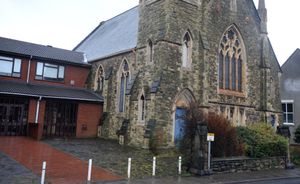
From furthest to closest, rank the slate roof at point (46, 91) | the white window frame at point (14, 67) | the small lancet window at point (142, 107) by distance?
the white window frame at point (14, 67), the slate roof at point (46, 91), the small lancet window at point (142, 107)

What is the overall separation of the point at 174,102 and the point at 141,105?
8.05 ft

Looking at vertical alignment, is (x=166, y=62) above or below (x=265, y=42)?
below

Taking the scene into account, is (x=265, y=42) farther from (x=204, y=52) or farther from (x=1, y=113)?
(x=1, y=113)

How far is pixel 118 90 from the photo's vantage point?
2412 centimetres

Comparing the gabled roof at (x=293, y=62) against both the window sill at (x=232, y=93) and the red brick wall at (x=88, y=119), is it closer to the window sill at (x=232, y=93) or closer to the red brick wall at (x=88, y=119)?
the window sill at (x=232, y=93)

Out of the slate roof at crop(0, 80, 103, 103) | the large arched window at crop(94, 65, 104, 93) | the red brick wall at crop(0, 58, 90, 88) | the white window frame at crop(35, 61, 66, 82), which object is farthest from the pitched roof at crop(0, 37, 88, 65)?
the slate roof at crop(0, 80, 103, 103)

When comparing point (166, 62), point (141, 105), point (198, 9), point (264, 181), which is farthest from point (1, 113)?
point (264, 181)

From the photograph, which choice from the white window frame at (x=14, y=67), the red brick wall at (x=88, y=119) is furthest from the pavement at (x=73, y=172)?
the white window frame at (x=14, y=67)

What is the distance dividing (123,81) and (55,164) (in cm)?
1202

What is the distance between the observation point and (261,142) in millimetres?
16344

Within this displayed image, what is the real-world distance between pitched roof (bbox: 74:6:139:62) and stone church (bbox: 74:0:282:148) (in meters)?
0.15

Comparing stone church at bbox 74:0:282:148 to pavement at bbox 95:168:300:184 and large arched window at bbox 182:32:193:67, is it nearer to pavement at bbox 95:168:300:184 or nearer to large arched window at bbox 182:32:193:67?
large arched window at bbox 182:32:193:67

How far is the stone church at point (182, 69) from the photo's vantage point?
→ 18.5 meters

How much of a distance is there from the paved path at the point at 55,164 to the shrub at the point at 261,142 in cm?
864
